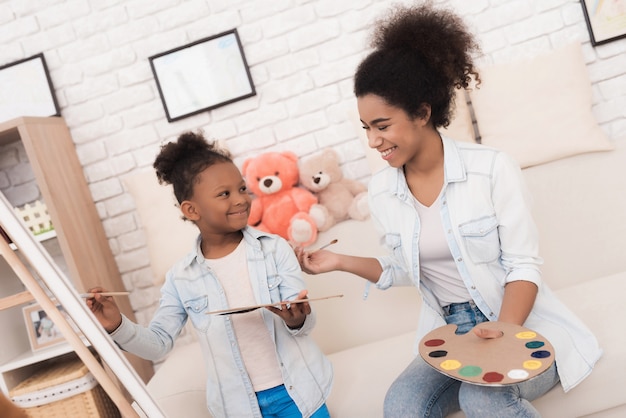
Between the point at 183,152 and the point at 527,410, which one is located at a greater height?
the point at 183,152

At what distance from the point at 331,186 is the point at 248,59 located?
0.60 m

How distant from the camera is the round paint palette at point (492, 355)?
106 cm

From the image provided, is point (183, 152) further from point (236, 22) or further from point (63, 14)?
point (63, 14)

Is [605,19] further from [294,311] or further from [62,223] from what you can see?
[62,223]

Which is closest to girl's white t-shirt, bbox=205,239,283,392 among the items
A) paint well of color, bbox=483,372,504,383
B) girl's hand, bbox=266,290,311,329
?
girl's hand, bbox=266,290,311,329

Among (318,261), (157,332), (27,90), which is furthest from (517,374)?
(27,90)

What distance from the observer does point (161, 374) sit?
1.92 metres

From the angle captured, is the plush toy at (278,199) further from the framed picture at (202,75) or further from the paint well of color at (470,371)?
the paint well of color at (470,371)

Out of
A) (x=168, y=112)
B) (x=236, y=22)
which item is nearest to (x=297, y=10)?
(x=236, y=22)

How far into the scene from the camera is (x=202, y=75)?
7.68 ft

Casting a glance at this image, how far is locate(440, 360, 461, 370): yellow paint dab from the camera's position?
3.68 ft

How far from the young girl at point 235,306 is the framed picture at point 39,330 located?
0.74 metres

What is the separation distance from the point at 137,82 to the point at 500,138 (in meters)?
1.41

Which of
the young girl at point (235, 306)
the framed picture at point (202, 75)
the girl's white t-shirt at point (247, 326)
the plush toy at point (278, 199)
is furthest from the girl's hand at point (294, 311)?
the framed picture at point (202, 75)
